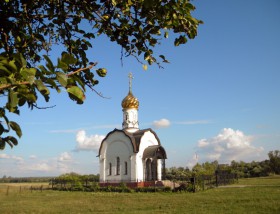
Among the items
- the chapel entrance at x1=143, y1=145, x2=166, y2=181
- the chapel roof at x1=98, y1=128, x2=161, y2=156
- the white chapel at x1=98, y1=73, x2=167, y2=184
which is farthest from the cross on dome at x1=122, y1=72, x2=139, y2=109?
the chapel entrance at x1=143, y1=145, x2=166, y2=181

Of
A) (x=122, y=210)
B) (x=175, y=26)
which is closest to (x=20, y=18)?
(x=175, y=26)

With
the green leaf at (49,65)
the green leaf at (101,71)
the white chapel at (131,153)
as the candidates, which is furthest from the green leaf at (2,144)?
the white chapel at (131,153)

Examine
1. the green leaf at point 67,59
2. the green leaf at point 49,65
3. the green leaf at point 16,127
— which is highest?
the green leaf at point 67,59

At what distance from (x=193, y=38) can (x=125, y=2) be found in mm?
983

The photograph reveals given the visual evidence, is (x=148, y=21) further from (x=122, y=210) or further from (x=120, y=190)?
(x=120, y=190)

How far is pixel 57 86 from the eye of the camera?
5.64 ft

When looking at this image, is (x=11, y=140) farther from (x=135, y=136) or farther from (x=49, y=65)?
(x=135, y=136)

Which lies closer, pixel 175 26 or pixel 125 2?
pixel 175 26

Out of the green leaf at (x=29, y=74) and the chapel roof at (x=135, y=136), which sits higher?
the chapel roof at (x=135, y=136)

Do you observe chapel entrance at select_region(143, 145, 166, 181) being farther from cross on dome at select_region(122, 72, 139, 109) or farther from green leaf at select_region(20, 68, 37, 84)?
green leaf at select_region(20, 68, 37, 84)

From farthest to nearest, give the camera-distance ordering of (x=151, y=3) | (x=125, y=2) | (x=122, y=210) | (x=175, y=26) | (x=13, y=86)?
1. (x=122, y=210)
2. (x=125, y=2)
3. (x=175, y=26)
4. (x=151, y=3)
5. (x=13, y=86)

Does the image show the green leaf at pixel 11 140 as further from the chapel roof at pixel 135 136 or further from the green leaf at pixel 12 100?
the chapel roof at pixel 135 136

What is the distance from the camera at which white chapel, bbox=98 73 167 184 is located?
83.3ft

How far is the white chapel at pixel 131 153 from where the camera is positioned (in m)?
25.4
